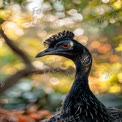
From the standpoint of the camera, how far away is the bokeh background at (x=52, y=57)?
14.7 ft

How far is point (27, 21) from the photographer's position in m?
4.78

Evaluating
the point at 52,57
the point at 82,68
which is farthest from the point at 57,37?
the point at 52,57

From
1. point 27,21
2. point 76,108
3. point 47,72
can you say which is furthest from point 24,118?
point 76,108

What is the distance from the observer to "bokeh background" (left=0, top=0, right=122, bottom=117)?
14.7ft

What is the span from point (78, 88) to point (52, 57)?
180 cm

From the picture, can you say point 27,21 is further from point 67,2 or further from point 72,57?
point 72,57

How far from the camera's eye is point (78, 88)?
10.7ft

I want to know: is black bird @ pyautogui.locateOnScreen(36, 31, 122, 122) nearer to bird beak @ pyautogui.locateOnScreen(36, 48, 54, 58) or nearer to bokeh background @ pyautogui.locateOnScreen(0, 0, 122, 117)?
bird beak @ pyautogui.locateOnScreen(36, 48, 54, 58)

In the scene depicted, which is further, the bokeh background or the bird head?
the bokeh background

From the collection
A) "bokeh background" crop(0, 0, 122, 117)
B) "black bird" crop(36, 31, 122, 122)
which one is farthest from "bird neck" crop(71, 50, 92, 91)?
"bokeh background" crop(0, 0, 122, 117)

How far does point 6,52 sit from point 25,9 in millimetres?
995

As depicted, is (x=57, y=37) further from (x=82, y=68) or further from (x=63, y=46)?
(x=82, y=68)

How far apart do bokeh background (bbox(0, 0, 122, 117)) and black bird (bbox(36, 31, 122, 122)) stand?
3.37 feet

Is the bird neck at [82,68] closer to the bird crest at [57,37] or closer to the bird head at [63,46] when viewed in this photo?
the bird head at [63,46]
